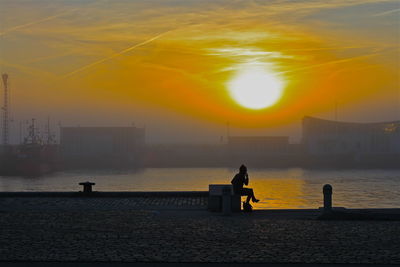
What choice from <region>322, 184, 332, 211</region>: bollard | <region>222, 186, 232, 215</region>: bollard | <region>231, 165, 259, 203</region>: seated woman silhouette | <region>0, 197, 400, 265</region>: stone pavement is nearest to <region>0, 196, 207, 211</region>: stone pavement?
<region>0, 197, 400, 265</region>: stone pavement

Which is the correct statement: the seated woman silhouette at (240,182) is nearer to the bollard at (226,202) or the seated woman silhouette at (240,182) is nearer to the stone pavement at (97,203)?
the bollard at (226,202)

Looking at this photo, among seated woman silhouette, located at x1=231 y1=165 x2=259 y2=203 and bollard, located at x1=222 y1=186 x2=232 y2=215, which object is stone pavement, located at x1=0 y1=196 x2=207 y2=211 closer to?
seated woman silhouette, located at x1=231 y1=165 x2=259 y2=203

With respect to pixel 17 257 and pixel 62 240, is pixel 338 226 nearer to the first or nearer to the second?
pixel 62 240

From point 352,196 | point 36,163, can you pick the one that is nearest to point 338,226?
point 352,196

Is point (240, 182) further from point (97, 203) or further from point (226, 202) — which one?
point (97, 203)

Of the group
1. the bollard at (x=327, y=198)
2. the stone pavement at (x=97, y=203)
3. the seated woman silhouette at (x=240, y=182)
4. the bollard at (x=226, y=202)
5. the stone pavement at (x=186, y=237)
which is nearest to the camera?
the stone pavement at (x=186, y=237)

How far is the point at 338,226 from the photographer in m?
14.4

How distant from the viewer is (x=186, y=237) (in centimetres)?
1241

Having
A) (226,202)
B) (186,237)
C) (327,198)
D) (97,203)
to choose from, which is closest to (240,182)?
(226,202)

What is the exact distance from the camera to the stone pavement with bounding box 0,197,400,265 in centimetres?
1006

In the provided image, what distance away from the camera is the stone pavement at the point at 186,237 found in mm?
10062

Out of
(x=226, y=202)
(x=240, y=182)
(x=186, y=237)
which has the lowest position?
(x=186, y=237)

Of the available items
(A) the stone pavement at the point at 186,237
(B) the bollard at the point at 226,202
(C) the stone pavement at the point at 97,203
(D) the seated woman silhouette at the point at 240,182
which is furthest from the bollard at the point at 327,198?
(C) the stone pavement at the point at 97,203

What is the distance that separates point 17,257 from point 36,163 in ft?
533
